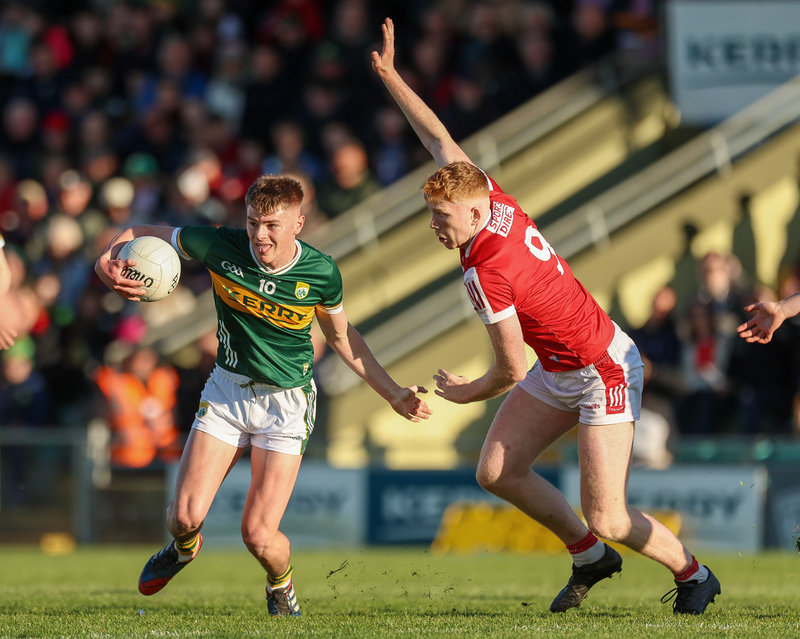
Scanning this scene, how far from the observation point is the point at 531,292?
6.92m

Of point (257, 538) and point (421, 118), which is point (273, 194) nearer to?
point (421, 118)

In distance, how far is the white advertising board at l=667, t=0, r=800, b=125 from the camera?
15.3 metres

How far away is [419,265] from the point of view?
53.8ft

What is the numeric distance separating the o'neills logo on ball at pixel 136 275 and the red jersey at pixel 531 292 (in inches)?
73.9

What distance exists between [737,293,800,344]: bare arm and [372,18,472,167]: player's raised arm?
1.99 meters

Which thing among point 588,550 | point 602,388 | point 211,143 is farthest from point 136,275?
point 211,143

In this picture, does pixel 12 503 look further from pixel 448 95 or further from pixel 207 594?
pixel 448 95

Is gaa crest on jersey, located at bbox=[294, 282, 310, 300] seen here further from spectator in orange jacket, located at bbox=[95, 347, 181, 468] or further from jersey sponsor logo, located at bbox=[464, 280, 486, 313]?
spectator in orange jacket, located at bbox=[95, 347, 181, 468]

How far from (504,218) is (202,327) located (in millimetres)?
9331

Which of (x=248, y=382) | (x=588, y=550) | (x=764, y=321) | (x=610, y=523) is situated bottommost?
(x=588, y=550)

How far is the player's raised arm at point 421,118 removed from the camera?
746 cm

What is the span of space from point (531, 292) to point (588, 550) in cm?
175

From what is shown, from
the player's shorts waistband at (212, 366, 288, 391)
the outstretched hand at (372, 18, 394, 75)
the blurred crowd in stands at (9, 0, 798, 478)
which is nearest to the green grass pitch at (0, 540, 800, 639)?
the player's shorts waistband at (212, 366, 288, 391)

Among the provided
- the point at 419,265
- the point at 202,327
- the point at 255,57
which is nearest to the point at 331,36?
→ the point at 255,57
